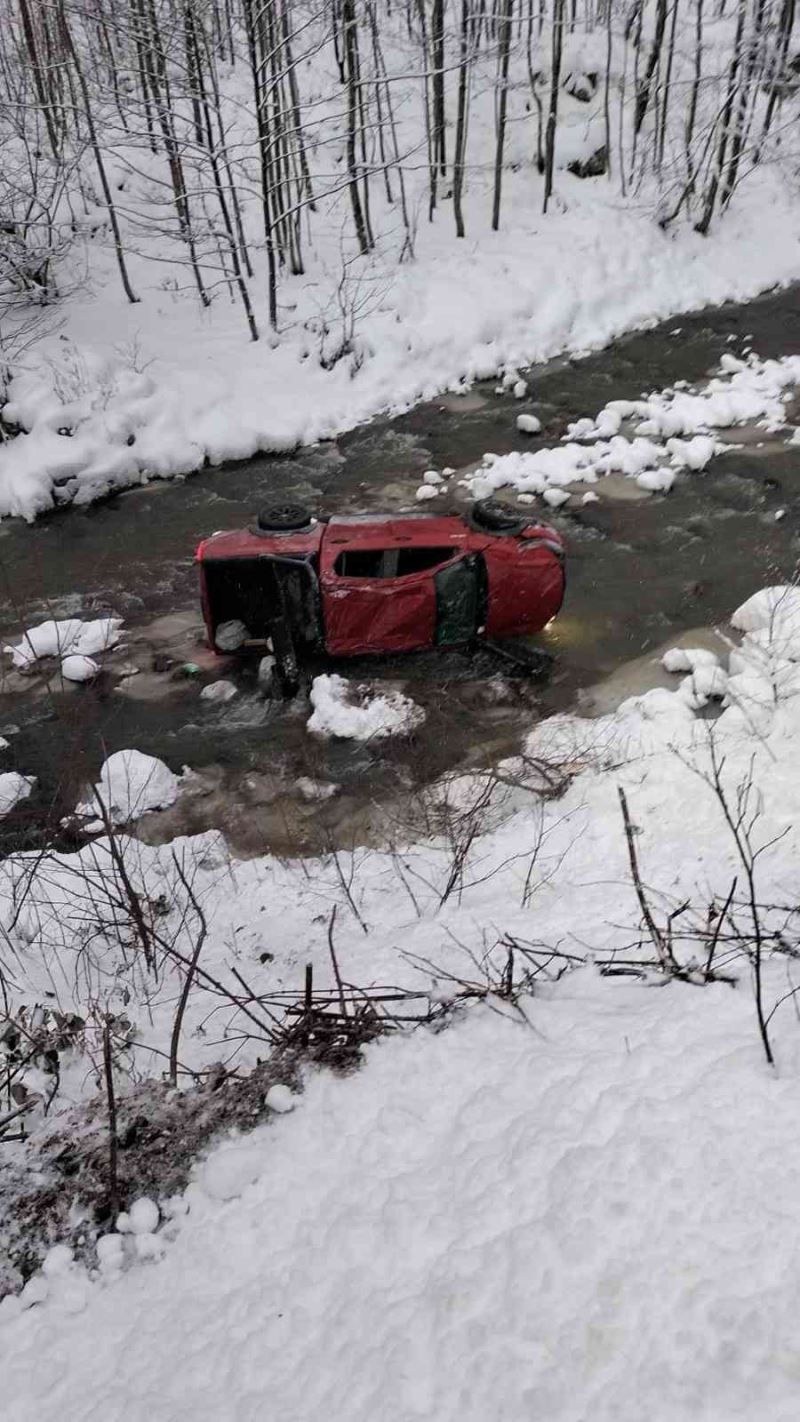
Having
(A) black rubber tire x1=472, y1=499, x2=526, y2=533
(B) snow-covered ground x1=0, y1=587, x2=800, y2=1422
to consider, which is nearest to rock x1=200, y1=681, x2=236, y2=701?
(A) black rubber tire x1=472, y1=499, x2=526, y2=533

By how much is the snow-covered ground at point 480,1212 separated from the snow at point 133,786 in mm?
2238

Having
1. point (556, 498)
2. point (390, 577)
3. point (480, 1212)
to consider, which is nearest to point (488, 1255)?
point (480, 1212)

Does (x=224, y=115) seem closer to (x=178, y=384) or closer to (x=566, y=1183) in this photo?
(x=178, y=384)

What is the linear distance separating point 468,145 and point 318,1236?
23757mm

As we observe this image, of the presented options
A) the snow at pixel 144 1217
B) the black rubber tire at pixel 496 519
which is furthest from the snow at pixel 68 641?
the snow at pixel 144 1217

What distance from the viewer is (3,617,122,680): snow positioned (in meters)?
8.91

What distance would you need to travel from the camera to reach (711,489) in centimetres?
1125

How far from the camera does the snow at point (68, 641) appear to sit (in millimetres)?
8914

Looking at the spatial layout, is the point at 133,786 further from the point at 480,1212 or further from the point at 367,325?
the point at 367,325

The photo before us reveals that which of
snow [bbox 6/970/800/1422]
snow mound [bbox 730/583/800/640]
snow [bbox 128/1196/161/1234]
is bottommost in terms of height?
snow mound [bbox 730/583/800/640]

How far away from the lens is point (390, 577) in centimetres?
781

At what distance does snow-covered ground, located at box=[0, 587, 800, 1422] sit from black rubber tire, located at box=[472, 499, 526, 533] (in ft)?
13.7

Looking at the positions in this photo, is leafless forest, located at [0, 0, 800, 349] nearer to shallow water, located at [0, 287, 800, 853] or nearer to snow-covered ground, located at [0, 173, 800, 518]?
snow-covered ground, located at [0, 173, 800, 518]

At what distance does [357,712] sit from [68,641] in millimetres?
3486
